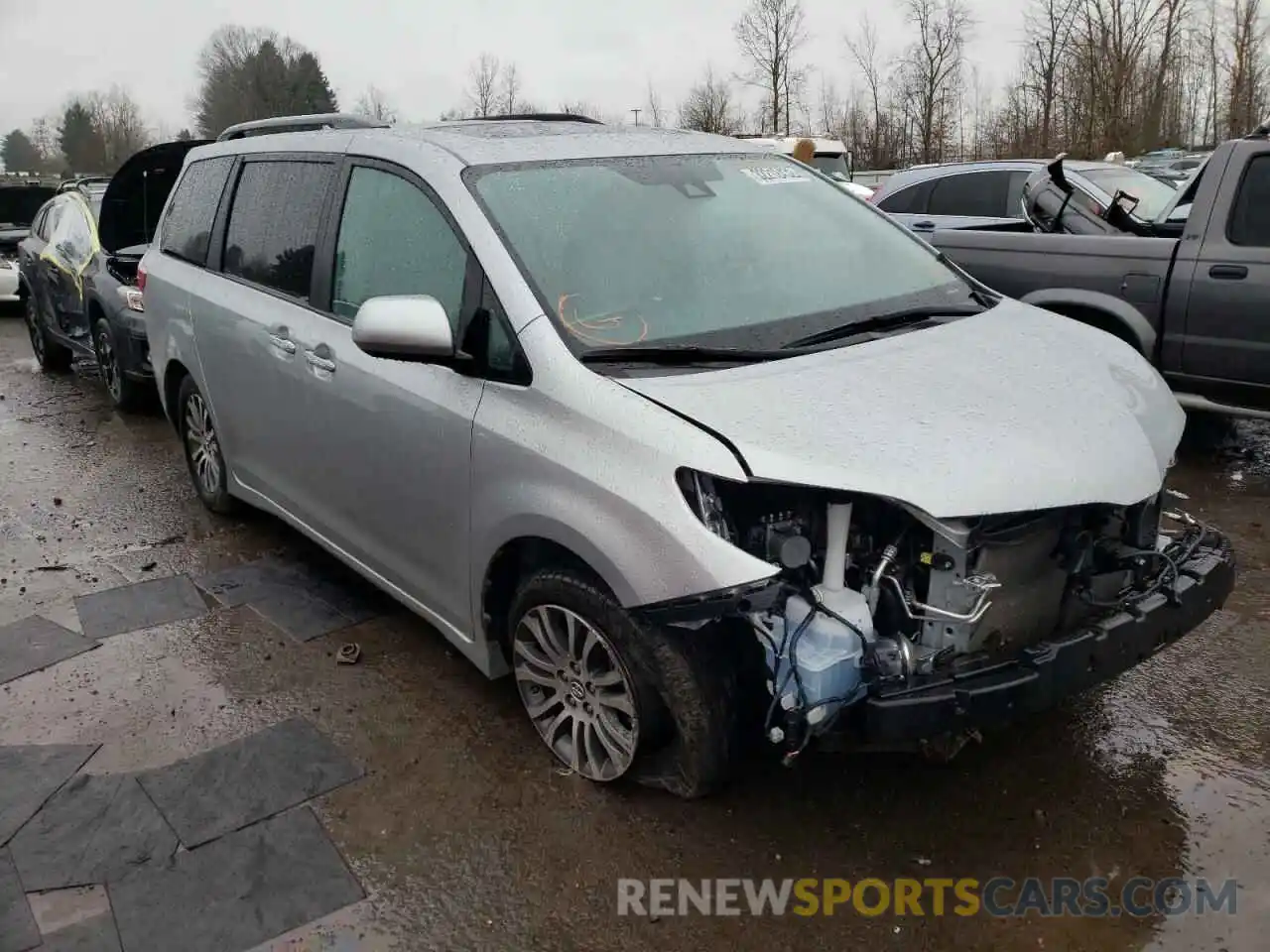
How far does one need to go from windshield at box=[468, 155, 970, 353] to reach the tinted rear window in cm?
230

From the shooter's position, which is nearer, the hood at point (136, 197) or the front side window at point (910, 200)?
the hood at point (136, 197)

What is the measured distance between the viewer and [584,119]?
165 inches

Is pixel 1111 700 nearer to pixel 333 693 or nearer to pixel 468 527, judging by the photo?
pixel 468 527

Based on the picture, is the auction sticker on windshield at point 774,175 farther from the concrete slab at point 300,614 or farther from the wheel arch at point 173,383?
the wheel arch at point 173,383

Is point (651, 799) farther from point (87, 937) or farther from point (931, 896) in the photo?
point (87, 937)

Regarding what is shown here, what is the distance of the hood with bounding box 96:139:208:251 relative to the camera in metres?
7.93

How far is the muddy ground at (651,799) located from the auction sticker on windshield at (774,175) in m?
2.08

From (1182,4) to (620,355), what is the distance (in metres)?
29.1

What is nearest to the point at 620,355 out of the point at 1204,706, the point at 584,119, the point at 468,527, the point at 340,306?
the point at 468,527

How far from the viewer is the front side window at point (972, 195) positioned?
9.77 metres

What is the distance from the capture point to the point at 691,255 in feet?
10.8

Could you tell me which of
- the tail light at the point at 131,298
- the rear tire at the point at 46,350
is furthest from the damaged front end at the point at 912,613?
the rear tire at the point at 46,350

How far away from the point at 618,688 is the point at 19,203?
53.1ft

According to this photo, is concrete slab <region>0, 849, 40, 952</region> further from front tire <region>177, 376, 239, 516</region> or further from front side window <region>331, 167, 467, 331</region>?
front tire <region>177, 376, 239, 516</region>
